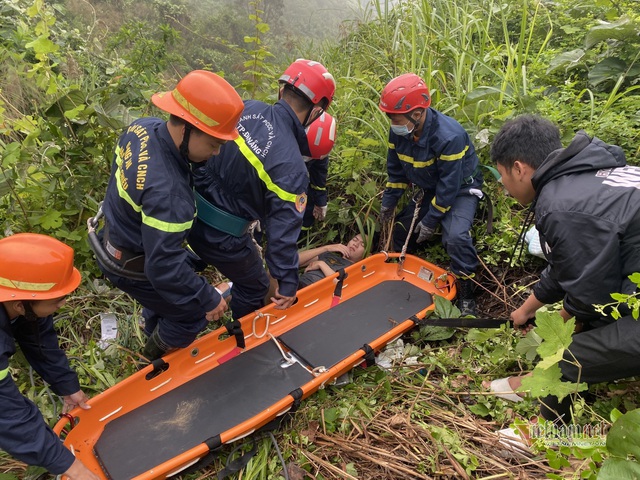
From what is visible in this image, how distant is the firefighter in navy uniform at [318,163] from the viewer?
11.6 feet

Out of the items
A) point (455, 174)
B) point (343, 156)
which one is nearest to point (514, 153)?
point (455, 174)

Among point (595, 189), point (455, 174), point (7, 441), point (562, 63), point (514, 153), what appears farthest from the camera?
point (562, 63)

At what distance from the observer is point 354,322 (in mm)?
3404

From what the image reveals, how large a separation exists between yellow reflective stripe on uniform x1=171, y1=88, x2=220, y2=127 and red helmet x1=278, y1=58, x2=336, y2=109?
891 millimetres

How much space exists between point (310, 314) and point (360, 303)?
473 mm

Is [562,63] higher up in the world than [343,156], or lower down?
higher up

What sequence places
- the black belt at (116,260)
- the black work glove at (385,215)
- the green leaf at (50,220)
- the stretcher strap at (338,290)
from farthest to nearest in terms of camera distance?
the black work glove at (385,215)
the stretcher strap at (338,290)
the green leaf at (50,220)
the black belt at (116,260)

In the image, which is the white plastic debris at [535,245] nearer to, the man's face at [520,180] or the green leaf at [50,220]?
the man's face at [520,180]

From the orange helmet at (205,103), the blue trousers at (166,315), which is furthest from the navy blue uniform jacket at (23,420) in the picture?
the orange helmet at (205,103)

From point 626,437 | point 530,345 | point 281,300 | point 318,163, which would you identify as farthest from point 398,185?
point 626,437

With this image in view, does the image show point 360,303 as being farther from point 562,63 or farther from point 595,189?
point 562,63

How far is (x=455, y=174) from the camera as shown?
11.4ft

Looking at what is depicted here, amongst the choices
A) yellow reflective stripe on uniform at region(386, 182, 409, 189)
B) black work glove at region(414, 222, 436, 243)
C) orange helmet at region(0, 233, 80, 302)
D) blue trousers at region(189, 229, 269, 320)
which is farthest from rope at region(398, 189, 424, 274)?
orange helmet at region(0, 233, 80, 302)

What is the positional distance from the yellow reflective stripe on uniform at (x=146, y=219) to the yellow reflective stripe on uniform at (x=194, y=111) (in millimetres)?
524
